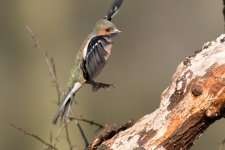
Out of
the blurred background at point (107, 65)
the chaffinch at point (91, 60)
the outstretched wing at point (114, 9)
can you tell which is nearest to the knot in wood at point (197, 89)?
the chaffinch at point (91, 60)

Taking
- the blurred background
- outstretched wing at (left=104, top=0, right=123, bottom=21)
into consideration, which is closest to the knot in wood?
outstretched wing at (left=104, top=0, right=123, bottom=21)

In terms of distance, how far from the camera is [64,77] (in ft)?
34.1

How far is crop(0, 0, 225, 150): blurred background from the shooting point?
10727 mm

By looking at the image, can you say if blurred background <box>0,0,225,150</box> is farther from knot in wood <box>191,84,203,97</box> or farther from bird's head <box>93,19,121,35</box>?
knot in wood <box>191,84,203,97</box>

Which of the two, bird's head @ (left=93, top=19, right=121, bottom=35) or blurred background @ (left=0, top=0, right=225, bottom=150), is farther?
blurred background @ (left=0, top=0, right=225, bottom=150)

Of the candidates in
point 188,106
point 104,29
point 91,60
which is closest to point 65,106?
point 91,60

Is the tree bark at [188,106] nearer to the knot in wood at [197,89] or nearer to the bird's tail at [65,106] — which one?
the knot in wood at [197,89]

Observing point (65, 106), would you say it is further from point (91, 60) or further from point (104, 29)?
point (104, 29)

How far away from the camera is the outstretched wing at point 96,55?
4988 millimetres

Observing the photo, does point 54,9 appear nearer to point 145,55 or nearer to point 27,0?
point 27,0

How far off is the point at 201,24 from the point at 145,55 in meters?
1.01

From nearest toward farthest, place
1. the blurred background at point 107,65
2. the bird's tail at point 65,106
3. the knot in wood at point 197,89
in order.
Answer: the knot in wood at point 197,89
the bird's tail at point 65,106
the blurred background at point 107,65

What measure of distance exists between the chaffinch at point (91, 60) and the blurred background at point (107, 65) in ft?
15.3

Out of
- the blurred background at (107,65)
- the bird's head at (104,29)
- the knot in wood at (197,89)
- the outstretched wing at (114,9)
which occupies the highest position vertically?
the outstretched wing at (114,9)
